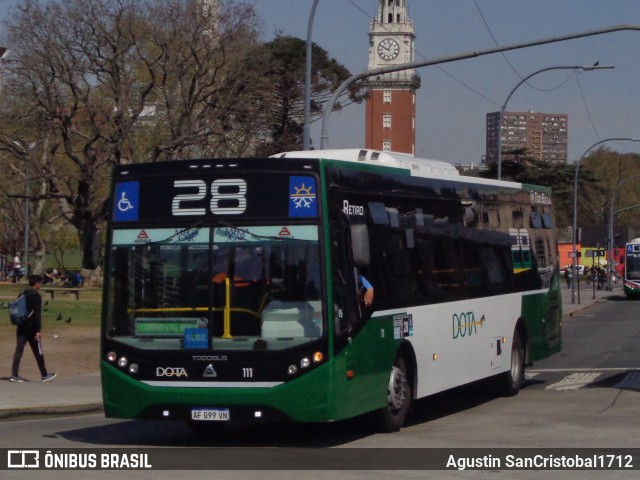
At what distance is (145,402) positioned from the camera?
11961 mm

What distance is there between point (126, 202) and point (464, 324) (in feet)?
16.7

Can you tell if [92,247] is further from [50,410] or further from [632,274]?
[632,274]

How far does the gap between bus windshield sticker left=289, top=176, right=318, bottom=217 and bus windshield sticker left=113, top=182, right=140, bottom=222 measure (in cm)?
170

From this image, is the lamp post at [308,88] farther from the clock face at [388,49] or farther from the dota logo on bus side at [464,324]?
the clock face at [388,49]

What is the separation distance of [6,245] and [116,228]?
7068 centimetres

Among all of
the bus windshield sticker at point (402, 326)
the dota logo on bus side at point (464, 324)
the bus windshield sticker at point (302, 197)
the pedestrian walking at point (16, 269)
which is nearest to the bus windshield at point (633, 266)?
the pedestrian walking at point (16, 269)

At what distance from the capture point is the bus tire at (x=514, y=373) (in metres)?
17.5

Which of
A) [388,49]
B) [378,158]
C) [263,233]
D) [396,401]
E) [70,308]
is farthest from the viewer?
[388,49]

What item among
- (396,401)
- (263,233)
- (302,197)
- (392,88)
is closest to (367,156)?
(302,197)

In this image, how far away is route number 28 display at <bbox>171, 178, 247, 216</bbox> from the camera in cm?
1199

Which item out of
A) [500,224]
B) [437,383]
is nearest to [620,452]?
[437,383]

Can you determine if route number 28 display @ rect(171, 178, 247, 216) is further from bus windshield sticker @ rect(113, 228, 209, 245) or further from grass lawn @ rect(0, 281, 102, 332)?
grass lawn @ rect(0, 281, 102, 332)

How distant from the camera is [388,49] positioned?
5453 inches

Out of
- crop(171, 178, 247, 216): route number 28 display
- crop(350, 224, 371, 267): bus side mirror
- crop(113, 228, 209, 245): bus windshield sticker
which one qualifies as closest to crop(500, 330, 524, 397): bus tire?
crop(350, 224, 371, 267): bus side mirror
